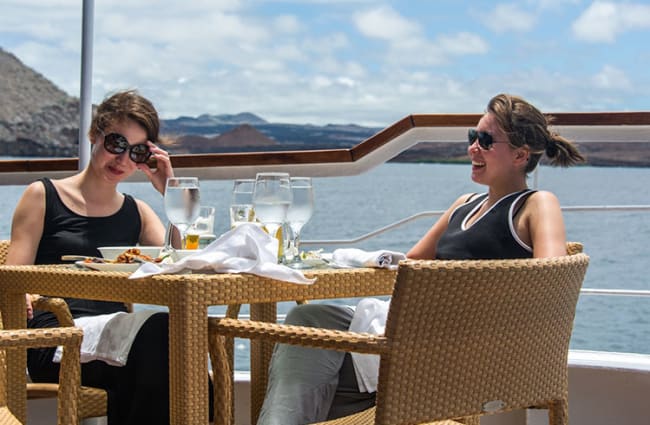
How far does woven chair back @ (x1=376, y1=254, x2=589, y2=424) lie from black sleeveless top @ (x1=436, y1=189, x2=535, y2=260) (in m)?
0.51

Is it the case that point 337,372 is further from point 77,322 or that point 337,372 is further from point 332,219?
point 332,219

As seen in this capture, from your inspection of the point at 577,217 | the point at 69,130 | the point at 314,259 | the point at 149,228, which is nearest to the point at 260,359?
the point at 314,259

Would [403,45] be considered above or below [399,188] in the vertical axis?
above

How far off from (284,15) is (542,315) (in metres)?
35.4

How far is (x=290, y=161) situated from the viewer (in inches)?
113

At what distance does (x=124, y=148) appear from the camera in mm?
2379

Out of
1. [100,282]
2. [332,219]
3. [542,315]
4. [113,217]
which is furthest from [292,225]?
[332,219]

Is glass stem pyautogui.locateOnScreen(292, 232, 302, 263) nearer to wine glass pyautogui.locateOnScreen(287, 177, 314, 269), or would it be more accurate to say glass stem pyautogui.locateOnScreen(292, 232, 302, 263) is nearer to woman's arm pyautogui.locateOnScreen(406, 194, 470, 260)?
wine glass pyautogui.locateOnScreen(287, 177, 314, 269)

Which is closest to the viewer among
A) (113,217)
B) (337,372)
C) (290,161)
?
(337,372)

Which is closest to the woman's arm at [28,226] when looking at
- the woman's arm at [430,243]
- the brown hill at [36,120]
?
the woman's arm at [430,243]

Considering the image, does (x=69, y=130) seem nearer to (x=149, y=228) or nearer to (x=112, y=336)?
(x=149, y=228)

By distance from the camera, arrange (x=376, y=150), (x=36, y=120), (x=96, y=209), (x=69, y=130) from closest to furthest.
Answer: (x=96, y=209)
(x=376, y=150)
(x=69, y=130)
(x=36, y=120)

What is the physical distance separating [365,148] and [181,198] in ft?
3.49

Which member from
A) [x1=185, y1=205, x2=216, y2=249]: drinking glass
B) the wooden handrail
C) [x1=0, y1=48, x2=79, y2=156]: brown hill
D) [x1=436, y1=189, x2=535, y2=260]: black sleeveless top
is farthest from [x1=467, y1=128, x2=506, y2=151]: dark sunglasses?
[x1=0, y1=48, x2=79, y2=156]: brown hill
